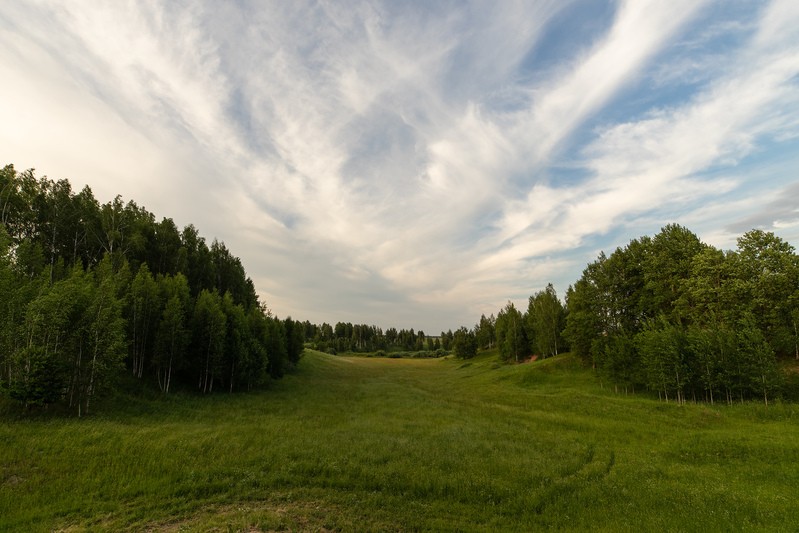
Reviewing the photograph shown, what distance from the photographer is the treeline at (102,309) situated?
27513 millimetres

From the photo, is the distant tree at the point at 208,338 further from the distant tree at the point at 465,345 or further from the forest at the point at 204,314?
the distant tree at the point at 465,345

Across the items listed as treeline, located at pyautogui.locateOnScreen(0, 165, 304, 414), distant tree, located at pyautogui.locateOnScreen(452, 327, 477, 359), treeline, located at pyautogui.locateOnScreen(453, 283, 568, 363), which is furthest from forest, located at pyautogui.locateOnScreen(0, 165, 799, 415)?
distant tree, located at pyautogui.locateOnScreen(452, 327, 477, 359)

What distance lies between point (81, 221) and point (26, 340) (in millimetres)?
35534

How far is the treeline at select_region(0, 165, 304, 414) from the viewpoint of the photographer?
27.5 meters

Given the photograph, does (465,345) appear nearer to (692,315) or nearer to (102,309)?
(692,315)

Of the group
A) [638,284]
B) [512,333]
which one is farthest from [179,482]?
[512,333]

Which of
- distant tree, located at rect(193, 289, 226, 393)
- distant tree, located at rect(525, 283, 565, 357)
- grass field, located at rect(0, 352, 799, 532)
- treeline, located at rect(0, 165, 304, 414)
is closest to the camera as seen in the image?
grass field, located at rect(0, 352, 799, 532)

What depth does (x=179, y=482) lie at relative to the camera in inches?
606

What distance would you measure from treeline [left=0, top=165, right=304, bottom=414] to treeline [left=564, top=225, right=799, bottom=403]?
54.1 metres

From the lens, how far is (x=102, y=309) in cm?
3022

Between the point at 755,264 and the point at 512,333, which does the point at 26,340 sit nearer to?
the point at 755,264

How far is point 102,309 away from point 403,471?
3084 cm

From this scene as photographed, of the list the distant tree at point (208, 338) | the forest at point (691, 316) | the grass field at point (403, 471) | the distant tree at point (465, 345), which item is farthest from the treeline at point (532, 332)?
the distant tree at point (208, 338)

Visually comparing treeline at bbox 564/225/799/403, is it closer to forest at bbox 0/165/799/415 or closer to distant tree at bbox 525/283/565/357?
forest at bbox 0/165/799/415
